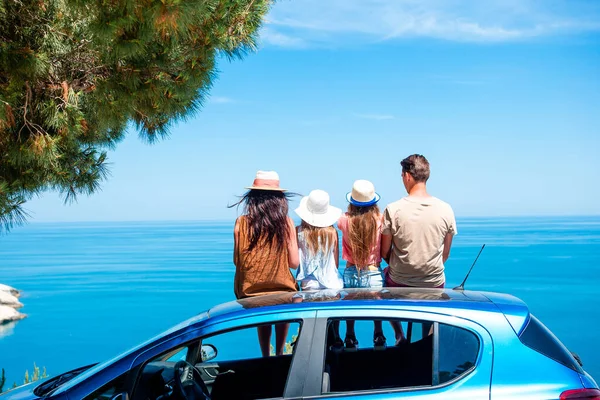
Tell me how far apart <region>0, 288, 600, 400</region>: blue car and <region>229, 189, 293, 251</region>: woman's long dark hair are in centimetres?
154

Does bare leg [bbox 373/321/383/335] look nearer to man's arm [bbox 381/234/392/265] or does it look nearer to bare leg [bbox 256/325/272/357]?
bare leg [bbox 256/325/272/357]

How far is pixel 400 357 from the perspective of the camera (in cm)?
347

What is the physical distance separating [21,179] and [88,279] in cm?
8988

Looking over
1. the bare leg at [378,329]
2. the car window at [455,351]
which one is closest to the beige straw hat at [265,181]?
the bare leg at [378,329]

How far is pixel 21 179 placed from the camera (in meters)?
6.98

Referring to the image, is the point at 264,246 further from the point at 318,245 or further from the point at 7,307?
the point at 7,307

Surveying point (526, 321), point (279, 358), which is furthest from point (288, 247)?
point (526, 321)

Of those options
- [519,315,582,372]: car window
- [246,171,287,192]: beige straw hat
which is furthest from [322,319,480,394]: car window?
[246,171,287,192]: beige straw hat

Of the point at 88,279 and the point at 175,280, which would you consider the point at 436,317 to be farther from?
the point at 88,279

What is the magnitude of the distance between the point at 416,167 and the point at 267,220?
133 centimetres

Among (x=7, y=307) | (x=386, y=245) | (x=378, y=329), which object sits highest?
(x=386, y=245)

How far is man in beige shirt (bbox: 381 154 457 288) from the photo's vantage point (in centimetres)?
488

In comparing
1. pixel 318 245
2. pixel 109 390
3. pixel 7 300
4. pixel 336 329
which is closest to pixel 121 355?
pixel 109 390

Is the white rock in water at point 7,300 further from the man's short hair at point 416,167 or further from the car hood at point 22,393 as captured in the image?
the man's short hair at point 416,167
